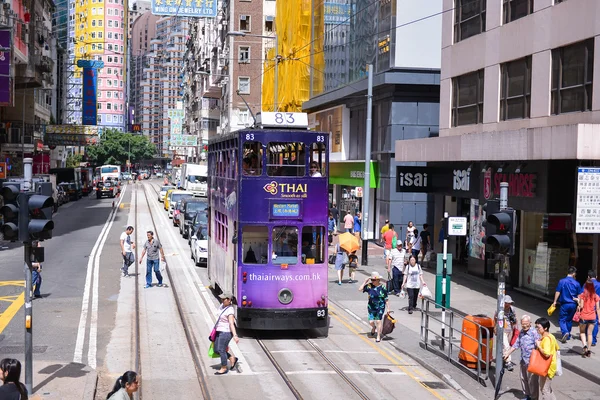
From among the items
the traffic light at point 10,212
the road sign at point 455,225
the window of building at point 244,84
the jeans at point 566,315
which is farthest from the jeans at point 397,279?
the window of building at point 244,84

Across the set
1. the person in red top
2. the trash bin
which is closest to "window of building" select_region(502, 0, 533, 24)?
the person in red top

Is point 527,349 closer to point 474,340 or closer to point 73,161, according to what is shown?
point 474,340

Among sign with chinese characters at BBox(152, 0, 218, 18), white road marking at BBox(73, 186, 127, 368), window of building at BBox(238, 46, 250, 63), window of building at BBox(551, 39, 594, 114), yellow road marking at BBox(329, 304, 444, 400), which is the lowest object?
yellow road marking at BBox(329, 304, 444, 400)

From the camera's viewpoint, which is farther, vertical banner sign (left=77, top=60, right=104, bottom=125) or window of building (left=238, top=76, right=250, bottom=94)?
vertical banner sign (left=77, top=60, right=104, bottom=125)

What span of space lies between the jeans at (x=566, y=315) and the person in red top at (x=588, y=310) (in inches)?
17.8

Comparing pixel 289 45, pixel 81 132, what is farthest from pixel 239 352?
pixel 81 132

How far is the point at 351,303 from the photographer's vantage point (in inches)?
883

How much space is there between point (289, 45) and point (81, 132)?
34397 millimetres

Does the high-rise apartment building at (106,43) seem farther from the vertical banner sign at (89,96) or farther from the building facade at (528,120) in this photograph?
the building facade at (528,120)

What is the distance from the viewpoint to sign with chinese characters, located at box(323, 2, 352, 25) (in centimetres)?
4223

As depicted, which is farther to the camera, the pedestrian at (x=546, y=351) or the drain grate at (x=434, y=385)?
the drain grate at (x=434, y=385)

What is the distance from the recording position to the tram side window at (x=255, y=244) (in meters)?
16.7

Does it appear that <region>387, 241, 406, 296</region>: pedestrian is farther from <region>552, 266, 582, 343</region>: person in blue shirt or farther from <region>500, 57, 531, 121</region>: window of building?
<region>552, 266, 582, 343</region>: person in blue shirt

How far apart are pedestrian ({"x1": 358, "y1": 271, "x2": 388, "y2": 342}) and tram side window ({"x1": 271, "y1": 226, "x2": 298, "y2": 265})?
181cm
